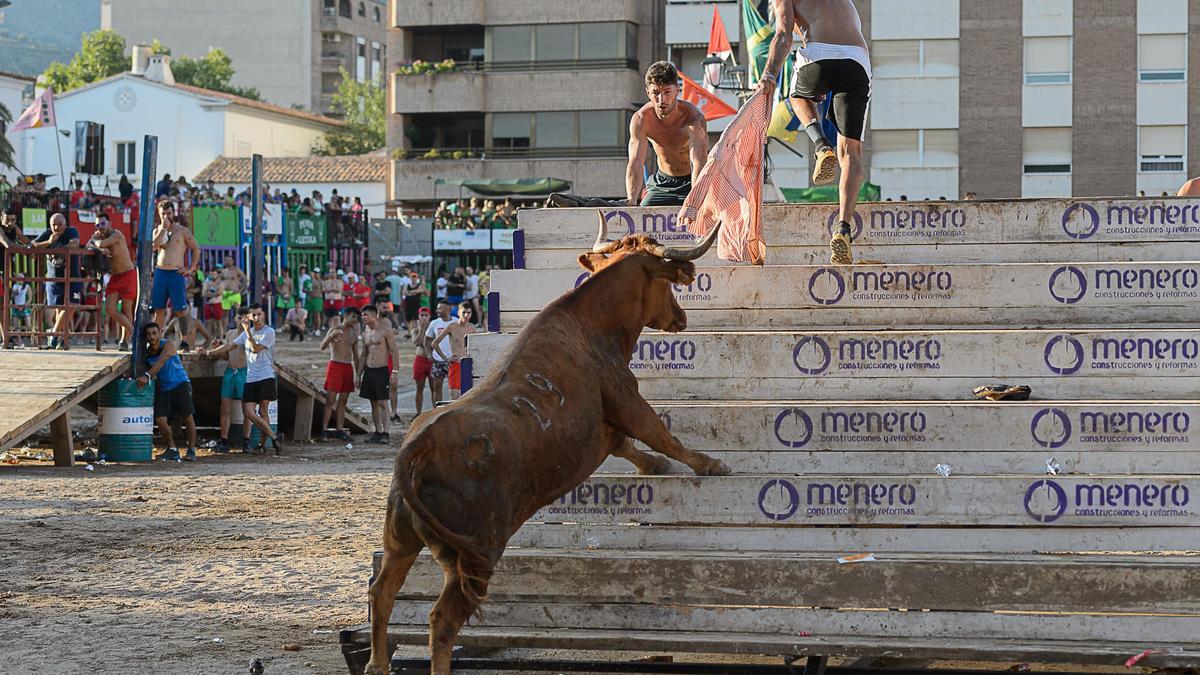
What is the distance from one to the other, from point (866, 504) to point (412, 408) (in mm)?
18040

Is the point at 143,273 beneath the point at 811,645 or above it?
above

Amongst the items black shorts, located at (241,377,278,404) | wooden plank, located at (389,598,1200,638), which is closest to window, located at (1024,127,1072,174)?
black shorts, located at (241,377,278,404)

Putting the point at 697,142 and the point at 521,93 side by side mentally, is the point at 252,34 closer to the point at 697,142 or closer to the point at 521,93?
the point at 521,93

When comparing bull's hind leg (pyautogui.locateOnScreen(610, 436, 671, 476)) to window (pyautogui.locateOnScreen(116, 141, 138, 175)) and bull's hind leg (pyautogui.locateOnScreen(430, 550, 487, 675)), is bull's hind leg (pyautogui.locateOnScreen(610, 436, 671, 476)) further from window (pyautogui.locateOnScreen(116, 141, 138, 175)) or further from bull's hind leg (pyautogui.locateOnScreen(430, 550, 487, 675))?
window (pyautogui.locateOnScreen(116, 141, 138, 175))

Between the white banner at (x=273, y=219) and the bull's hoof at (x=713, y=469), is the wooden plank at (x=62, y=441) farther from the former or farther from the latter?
the white banner at (x=273, y=219)

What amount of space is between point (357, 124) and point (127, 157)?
16632mm

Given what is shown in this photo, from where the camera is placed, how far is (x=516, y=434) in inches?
258

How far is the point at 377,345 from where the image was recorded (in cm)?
2025

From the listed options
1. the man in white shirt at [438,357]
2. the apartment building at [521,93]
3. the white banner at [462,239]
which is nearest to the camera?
the man in white shirt at [438,357]

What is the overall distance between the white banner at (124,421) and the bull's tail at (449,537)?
1235cm

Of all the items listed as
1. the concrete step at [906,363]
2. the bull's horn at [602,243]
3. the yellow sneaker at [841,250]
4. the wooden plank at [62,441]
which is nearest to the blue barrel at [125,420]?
the wooden plank at [62,441]

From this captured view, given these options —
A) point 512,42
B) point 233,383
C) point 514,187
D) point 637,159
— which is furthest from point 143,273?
point 512,42

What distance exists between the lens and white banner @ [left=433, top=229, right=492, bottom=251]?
38.1 m

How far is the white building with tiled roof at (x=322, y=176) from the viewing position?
59750 mm
